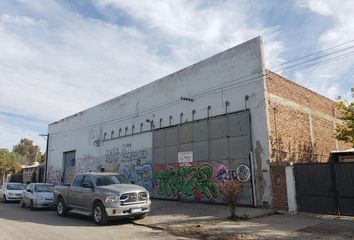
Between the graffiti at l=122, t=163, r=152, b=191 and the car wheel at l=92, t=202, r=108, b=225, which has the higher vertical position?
the graffiti at l=122, t=163, r=152, b=191

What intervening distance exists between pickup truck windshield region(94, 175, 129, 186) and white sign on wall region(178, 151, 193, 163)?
525 cm

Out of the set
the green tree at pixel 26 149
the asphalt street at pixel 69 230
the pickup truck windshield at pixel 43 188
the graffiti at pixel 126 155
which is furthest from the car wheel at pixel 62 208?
the green tree at pixel 26 149

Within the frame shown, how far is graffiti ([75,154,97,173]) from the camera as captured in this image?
27.7 m

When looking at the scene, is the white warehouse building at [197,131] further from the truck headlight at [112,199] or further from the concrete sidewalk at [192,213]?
the truck headlight at [112,199]

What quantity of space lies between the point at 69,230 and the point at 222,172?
26.2 feet

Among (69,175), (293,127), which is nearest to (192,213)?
(293,127)

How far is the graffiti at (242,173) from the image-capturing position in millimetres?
15682

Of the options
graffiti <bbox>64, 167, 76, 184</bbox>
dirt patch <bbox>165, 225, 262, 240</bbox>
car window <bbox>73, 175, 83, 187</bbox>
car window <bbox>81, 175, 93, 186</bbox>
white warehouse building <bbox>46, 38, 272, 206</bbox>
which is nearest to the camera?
dirt patch <bbox>165, 225, 262, 240</bbox>

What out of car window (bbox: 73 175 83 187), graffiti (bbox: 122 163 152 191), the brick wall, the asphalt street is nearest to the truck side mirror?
car window (bbox: 73 175 83 187)

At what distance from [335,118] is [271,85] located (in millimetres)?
8306

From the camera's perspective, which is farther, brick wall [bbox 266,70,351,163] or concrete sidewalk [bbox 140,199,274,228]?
brick wall [bbox 266,70,351,163]

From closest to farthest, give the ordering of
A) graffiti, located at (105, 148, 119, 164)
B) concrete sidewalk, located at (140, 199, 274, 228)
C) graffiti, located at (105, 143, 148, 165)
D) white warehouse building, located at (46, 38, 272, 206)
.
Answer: concrete sidewalk, located at (140, 199, 274, 228) → white warehouse building, located at (46, 38, 272, 206) → graffiti, located at (105, 143, 148, 165) → graffiti, located at (105, 148, 119, 164)

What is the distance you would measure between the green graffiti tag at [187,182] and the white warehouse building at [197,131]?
0.05m

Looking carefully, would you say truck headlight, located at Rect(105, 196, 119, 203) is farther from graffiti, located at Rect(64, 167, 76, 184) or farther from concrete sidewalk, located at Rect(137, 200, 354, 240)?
graffiti, located at Rect(64, 167, 76, 184)
